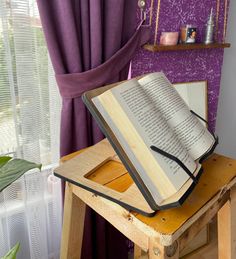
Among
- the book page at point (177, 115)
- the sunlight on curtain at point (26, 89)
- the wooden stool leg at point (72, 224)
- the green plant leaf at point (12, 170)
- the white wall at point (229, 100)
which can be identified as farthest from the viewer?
the white wall at point (229, 100)

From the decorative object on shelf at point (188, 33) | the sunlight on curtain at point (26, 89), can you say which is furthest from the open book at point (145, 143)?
the decorative object on shelf at point (188, 33)

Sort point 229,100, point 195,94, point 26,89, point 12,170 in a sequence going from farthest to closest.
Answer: point 229,100 < point 195,94 < point 26,89 < point 12,170

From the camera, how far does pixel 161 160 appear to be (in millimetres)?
592

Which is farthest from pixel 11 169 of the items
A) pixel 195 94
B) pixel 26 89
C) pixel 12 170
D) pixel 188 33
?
pixel 195 94

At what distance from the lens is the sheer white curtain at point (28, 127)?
3.17ft

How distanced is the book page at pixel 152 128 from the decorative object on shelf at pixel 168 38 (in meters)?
0.70

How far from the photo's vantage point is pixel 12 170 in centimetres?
56

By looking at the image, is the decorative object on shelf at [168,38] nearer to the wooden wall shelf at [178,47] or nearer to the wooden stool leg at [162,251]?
the wooden wall shelf at [178,47]

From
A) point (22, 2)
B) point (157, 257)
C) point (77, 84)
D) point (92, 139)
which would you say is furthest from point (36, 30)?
point (157, 257)

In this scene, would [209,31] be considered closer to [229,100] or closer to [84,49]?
[229,100]

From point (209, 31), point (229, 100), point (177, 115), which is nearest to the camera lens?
point (177, 115)

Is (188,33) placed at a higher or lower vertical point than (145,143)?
higher

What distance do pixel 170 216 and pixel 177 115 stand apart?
245mm

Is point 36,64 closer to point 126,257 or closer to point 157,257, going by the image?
point 157,257
